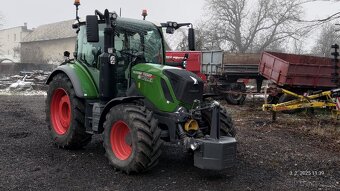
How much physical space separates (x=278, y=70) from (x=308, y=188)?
9.26 m

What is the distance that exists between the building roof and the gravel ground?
51587mm

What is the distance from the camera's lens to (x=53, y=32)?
61.3 metres

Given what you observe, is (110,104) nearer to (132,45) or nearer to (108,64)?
(108,64)

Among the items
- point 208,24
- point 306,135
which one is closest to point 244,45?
point 208,24

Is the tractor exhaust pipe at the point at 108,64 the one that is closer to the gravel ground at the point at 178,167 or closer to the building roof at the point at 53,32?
the gravel ground at the point at 178,167

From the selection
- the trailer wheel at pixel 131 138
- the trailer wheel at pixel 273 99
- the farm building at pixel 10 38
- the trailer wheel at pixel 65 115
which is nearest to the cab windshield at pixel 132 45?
the trailer wheel at pixel 65 115

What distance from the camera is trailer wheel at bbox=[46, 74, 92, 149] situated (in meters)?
6.64

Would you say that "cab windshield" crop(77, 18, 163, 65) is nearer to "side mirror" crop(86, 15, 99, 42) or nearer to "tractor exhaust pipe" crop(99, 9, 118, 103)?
"tractor exhaust pipe" crop(99, 9, 118, 103)

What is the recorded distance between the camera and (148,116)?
210 inches

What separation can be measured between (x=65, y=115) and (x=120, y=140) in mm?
2105

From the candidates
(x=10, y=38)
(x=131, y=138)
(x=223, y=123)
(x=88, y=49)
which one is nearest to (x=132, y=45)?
(x=88, y=49)

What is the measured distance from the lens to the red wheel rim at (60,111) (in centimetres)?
736

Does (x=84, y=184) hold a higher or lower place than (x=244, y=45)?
lower

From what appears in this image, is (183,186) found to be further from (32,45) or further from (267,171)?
(32,45)
